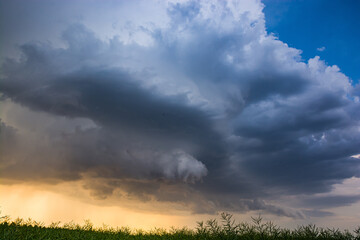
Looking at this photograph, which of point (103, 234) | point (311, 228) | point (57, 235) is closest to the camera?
point (57, 235)

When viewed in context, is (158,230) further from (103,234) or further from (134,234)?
(103,234)

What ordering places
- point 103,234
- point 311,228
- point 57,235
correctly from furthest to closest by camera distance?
point 103,234 → point 311,228 → point 57,235

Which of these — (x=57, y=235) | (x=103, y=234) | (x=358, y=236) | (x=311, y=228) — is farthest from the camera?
(x=103, y=234)

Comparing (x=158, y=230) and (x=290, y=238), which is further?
(x=158, y=230)

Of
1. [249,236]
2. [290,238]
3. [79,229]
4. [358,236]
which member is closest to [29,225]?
[79,229]

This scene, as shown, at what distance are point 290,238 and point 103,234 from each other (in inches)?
A: 440

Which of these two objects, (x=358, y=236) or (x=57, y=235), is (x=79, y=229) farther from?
(x=358, y=236)

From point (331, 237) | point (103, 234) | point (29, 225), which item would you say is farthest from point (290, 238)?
point (29, 225)

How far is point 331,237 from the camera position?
16406 mm

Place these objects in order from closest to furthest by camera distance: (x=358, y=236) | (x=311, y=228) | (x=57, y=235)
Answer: (x=57, y=235), (x=358, y=236), (x=311, y=228)

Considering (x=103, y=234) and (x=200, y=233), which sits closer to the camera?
(x=200, y=233)

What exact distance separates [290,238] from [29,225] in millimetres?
15125

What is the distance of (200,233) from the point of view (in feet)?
53.7

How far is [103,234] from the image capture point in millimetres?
18438
